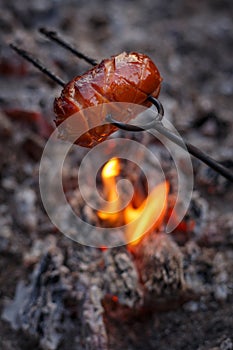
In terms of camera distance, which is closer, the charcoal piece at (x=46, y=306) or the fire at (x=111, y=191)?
the charcoal piece at (x=46, y=306)

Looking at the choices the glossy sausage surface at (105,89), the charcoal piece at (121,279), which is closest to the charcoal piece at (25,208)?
the charcoal piece at (121,279)

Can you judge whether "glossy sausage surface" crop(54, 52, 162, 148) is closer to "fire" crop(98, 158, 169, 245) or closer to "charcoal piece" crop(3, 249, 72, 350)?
"fire" crop(98, 158, 169, 245)

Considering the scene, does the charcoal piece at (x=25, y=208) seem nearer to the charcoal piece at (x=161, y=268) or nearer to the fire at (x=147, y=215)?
the fire at (x=147, y=215)

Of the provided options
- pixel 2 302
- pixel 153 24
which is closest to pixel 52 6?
pixel 153 24

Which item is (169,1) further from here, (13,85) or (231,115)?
(13,85)

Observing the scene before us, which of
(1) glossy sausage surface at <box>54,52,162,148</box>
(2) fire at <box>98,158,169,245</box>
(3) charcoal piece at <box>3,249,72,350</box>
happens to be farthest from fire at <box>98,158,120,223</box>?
(1) glossy sausage surface at <box>54,52,162,148</box>

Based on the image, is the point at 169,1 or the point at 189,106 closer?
the point at 189,106
